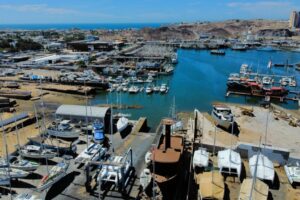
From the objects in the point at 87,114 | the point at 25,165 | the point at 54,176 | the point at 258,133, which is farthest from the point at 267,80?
the point at 25,165

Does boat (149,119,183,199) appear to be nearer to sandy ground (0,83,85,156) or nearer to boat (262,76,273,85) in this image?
sandy ground (0,83,85,156)

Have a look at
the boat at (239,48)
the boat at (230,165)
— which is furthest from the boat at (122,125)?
the boat at (239,48)

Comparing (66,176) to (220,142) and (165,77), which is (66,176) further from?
(165,77)

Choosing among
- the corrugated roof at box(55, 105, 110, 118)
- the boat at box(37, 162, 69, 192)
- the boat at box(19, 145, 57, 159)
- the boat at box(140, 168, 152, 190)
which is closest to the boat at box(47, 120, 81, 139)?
the corrugated roof at box(55, 105, 110, 118)

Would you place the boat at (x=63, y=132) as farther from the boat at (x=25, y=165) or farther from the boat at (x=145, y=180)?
the boat at (x=145, y=180)

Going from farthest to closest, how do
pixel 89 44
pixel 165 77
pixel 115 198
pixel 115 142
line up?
pixel 89 44, pixel 165 77, pixel 115 142, pixel 115 198

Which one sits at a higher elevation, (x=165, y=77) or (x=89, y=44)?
(x=89, y=44)

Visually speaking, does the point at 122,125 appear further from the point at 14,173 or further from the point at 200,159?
the point at 14,173

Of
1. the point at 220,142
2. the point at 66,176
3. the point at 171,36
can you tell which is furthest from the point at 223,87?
the point at 171,36
